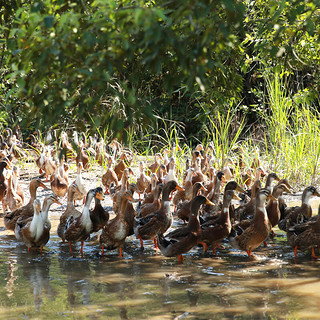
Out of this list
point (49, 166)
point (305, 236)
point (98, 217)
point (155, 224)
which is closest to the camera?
point (305, 236)

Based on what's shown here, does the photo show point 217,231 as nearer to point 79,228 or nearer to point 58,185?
point 79,228

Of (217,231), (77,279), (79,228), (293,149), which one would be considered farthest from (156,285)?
(293,149)

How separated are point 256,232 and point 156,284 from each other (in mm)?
1826

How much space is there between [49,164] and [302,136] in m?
6.05

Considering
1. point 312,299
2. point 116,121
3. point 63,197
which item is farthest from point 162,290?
point 63,197

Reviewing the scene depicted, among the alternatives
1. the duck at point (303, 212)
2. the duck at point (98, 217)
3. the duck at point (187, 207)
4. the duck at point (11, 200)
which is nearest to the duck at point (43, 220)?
the duck at point (98, 217)

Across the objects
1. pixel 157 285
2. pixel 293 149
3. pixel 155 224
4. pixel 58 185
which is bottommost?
pixel 157 285

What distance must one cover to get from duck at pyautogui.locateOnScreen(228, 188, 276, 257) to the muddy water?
7.3 inches

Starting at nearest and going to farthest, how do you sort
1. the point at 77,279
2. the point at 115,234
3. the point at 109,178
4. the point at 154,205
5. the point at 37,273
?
the point at 77,279
the point at 37,273
the point at 115,234
the point at 154,205
the point at 109,178

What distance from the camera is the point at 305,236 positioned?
7.65 m

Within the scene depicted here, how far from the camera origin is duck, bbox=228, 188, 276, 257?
768cm

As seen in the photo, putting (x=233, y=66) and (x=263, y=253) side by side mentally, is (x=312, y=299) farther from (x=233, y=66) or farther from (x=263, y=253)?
(x=233, y=66)

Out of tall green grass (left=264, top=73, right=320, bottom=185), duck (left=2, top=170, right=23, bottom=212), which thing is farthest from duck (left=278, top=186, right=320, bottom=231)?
duck (left=2, top=170, right=23, bottom=212)

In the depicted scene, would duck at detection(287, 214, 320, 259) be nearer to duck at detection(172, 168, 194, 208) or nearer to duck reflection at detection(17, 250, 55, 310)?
duck at detection(172, 168, 194, 208)
